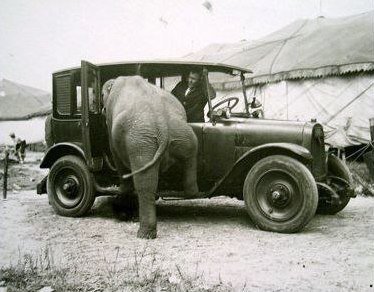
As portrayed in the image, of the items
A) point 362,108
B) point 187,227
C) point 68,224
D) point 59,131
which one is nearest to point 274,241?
point 187,227

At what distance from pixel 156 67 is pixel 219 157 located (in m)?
1.44

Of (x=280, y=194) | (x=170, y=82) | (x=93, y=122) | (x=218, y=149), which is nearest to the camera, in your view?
(x=280, y=194)

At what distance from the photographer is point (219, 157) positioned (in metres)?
6.37

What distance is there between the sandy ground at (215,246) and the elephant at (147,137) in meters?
0.52

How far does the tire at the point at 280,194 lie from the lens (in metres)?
5.57

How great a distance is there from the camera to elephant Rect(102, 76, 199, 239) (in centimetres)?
546

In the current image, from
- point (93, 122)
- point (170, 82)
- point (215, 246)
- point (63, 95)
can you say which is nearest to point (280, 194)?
point (215, 246)

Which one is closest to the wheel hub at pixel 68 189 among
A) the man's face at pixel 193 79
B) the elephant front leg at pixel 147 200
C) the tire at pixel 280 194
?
the elephant front leg at pixel 147 200

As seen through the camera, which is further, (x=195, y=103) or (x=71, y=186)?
(x=71, y=186)

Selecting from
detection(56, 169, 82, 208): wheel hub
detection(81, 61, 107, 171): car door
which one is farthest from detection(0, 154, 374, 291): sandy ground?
detection(81, 61, 107, 171): car door

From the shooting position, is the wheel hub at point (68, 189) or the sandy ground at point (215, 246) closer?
the sandy ground at point (215, 246)

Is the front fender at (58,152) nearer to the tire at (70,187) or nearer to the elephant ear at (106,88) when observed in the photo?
the tire at (70,187)

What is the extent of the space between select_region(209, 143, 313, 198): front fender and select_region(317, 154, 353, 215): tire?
1.23 m

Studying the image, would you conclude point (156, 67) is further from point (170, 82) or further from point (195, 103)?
point (195, 103)
